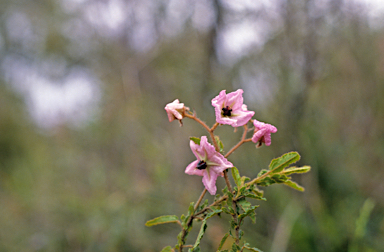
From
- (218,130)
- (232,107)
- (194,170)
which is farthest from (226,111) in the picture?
(218,130)

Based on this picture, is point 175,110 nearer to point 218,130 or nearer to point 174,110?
point 174,110

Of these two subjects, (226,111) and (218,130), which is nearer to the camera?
(226,111)

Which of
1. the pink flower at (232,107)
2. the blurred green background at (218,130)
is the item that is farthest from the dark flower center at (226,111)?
the blurred green background at (218,130)

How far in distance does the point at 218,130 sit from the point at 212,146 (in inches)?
76.6

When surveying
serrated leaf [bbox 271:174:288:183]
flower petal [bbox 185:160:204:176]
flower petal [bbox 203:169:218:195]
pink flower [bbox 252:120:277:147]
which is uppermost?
pink flower [bbox 252:120:277:147]

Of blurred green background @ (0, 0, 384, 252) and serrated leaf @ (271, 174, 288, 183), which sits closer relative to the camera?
serrated leaf @ (271, 174, 288, 183)

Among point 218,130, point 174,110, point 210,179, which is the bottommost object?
point 210,179

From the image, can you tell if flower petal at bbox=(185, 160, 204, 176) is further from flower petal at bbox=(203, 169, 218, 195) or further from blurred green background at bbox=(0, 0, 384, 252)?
blurred green background at bbox=(0, 0, 384, 252)

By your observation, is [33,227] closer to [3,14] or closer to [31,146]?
[31,146]

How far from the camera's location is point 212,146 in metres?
0.44

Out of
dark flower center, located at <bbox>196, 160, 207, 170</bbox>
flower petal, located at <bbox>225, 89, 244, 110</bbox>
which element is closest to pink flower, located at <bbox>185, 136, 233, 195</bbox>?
dark flower center, located at <bbox>196, 160, 207, 170</bbox>

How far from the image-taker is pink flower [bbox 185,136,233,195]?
435 mm

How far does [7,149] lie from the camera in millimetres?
6082

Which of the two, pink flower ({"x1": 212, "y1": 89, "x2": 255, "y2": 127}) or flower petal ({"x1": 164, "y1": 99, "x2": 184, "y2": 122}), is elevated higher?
pink flower ({"x1": 212, "y1": 89, "x2": 255, "y2": 127})
